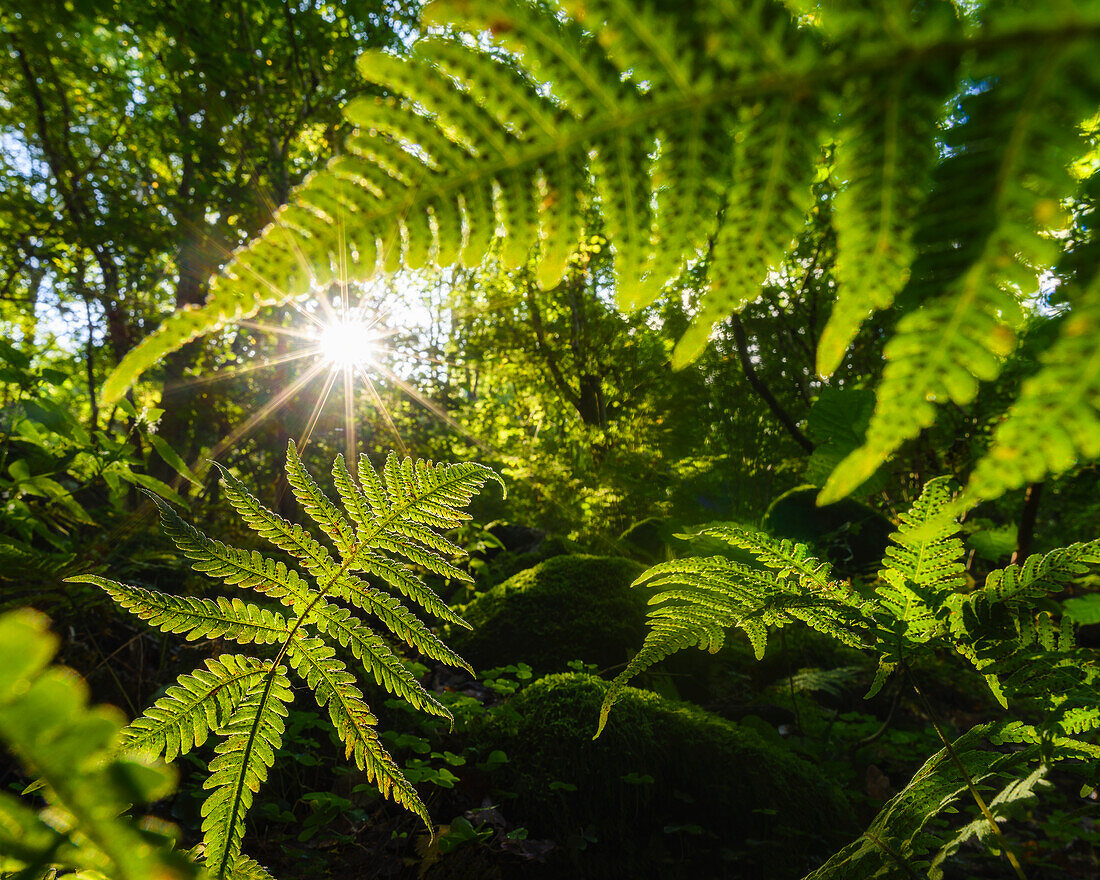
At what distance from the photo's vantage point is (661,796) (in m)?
2.18

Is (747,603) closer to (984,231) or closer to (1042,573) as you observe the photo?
(1042,573)

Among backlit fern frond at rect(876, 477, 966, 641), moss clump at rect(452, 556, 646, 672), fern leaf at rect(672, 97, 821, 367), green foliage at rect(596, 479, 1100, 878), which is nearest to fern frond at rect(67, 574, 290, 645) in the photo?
green foliage at rect(596, 479, 1100, 878)

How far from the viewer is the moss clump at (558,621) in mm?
3561

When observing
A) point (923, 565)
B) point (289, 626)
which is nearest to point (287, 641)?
point (289, 626)

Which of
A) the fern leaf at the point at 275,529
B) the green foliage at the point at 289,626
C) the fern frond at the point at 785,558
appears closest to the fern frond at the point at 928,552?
the fern frond at the point at 785,558

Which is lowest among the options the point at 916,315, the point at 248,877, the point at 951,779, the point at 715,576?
the point at 248,877

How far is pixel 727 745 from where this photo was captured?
2285mm

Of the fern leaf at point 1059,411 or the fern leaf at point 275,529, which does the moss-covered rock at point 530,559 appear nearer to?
the fern leaf at point 275,529

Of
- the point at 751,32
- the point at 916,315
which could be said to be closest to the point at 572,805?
the point at 916,315

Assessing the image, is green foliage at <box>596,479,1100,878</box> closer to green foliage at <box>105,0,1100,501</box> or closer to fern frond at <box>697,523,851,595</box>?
fern frond at <box>697,523,851,595</box>

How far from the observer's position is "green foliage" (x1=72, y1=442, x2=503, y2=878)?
2.55 ft

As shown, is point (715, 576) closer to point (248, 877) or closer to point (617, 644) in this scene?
point (248, 877)

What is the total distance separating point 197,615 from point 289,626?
5.9 inches

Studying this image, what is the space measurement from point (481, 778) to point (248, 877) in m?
1.71
